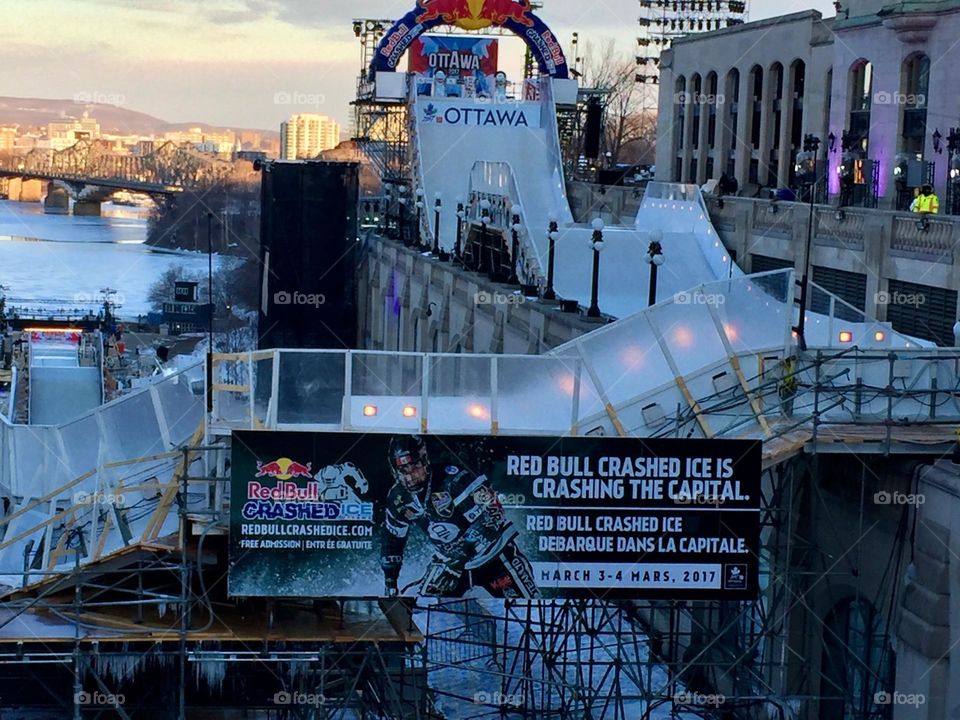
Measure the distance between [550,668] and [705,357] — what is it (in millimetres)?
3268

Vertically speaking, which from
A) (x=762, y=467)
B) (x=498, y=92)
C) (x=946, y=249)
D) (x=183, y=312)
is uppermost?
(x=498, y=92)

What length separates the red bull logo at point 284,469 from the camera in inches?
563

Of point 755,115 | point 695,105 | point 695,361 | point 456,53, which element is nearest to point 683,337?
point 695,361

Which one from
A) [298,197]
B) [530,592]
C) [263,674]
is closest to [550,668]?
[530,592]

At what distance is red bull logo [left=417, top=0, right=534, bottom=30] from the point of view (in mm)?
52406

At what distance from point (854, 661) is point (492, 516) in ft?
14.2

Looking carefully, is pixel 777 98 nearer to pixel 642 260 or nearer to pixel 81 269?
pixel 642 260

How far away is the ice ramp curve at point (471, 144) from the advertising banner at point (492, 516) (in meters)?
31.7

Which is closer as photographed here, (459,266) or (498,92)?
(459,266)

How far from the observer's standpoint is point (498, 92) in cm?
5128

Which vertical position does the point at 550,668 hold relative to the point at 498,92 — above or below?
below

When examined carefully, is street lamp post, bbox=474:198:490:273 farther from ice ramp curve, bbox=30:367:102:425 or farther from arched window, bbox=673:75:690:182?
arched window, bbox=673:75:690:182

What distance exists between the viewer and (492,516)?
1461 cm

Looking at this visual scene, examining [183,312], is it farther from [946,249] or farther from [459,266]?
[946,249]
